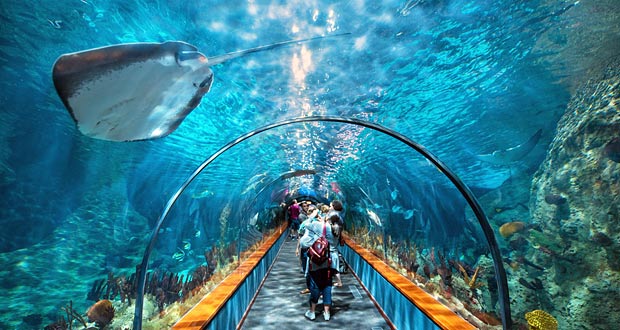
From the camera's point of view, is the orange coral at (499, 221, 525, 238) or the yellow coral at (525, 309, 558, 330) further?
the orange coral at (499, 221, 525, 238)

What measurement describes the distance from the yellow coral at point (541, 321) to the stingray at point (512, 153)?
2188mm

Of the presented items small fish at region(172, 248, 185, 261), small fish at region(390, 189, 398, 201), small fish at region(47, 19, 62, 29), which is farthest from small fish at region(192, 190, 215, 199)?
small fish at region(390, 189, 398, 201)

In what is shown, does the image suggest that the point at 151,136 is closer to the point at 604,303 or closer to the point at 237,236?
the point at 604,303

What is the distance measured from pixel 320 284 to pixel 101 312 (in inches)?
142

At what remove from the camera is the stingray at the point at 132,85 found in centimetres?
150

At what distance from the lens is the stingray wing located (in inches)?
58.9

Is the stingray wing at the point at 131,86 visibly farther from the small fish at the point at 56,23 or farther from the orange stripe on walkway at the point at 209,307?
the orange stripe on walkway at the point at 209,307

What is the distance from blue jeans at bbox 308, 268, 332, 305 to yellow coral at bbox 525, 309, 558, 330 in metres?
3.17

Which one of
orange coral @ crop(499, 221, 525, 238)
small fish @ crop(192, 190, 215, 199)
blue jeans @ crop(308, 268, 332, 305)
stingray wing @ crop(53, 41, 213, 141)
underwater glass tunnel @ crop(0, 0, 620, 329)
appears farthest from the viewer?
small fish @ crop(192, 190, 215, 199)

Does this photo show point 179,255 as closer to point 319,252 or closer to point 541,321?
point 319,252

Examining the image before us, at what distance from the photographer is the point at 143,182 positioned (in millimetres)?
4629

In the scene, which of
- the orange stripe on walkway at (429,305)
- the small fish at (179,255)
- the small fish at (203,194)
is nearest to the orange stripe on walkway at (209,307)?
the small fish at (179,255)

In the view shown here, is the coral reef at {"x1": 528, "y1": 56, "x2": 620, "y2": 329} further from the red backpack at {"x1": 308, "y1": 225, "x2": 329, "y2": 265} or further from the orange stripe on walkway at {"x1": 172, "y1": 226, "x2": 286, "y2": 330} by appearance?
the orange stripe on walkway at {"x1": 172, "y1": 226, "x2": 286, "y2": 330}

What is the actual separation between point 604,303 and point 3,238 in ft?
19.3
